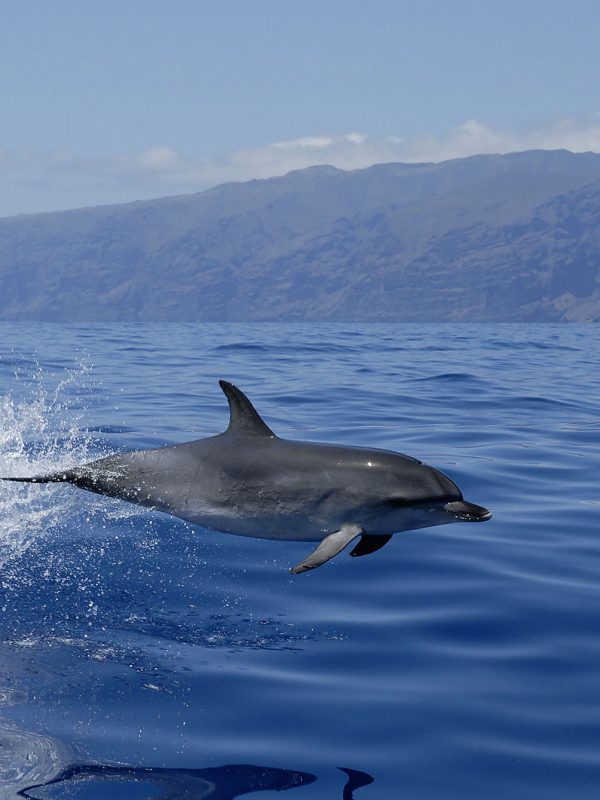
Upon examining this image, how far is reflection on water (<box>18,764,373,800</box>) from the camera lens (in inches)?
183

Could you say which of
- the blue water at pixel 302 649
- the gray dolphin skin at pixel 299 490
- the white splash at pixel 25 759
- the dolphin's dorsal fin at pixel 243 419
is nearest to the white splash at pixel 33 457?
the blue water at pixel 302 649

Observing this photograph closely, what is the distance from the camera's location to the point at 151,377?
81.1 feet

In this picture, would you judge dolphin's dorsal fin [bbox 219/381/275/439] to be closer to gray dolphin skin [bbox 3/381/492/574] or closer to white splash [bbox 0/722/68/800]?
gray dolphin skin [bbox 3/381/492/574]

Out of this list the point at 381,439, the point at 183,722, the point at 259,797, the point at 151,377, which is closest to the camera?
the point at 259,797

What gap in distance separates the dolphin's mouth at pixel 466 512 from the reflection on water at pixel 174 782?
2.27m

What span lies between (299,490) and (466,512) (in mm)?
1134

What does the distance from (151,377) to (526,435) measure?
37.3 feet

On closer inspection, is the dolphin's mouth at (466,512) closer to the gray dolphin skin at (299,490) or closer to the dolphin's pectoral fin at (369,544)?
the gray dolphin skin at (299,490)

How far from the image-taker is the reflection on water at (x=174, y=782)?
183 inches

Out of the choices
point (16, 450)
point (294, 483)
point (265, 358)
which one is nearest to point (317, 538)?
point (294, 483)

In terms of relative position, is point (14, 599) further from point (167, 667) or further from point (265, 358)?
point (265, 358)

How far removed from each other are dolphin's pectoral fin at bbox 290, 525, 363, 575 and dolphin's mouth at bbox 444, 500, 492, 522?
63 cm

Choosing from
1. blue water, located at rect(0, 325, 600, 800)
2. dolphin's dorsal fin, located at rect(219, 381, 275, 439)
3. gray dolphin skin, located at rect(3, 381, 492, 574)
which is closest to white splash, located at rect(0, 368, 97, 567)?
blue water, located at rect(0, 325, 600, 800)

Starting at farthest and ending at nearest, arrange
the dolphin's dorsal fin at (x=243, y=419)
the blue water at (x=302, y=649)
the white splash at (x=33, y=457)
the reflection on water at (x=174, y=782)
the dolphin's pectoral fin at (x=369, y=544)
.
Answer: the white splash at (x=33, y=457) → the dolphin's dorsal fin at (x=243, y=419) → the dolphin's pectoral fin at (x=369, y=544) → the blue water at (x=302, y=649) → the reflection on water at (x=174, y=782)
